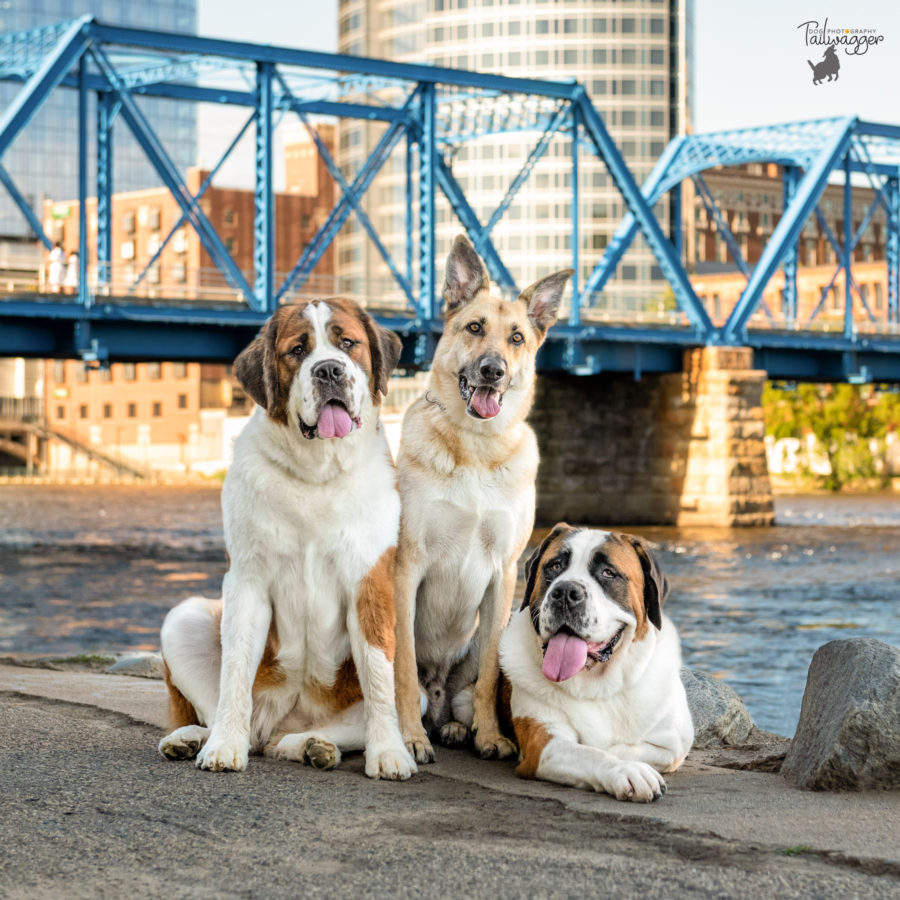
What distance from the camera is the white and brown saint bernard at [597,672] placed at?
6723 millimetres

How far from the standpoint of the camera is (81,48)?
40250 millimetres

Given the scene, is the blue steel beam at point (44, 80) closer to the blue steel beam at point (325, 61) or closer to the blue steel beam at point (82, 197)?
the blue steel beam at point (325, 61)

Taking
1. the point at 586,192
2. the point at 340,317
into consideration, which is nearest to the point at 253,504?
the point at 340,317

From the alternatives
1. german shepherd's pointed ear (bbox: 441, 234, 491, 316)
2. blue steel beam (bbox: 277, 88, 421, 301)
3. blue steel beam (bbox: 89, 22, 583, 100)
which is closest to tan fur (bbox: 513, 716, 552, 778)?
german shepherd's pointed ear (bbox: 441, 234, 491, 316)

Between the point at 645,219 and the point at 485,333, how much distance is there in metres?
Result: 43.5

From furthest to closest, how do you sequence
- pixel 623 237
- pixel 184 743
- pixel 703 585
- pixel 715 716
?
pixel 623 237 < pixel 703 585 < pixel 715 716 < pixel 184 743

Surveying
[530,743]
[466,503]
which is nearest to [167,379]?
[466,503]

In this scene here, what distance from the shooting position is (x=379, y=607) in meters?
7.07

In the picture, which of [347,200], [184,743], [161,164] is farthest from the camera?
[347,200]

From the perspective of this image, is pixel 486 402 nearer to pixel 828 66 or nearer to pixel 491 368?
pixel 491 368

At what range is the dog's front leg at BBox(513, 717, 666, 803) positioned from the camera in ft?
21.5

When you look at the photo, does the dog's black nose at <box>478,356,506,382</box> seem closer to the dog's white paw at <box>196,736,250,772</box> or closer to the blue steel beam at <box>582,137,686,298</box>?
the dog's white paw at <box>196,736,250,772</box>

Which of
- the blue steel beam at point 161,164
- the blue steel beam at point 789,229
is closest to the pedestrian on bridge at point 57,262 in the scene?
the blue steel beam at point 161,164

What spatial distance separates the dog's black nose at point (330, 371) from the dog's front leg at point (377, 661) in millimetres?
851
